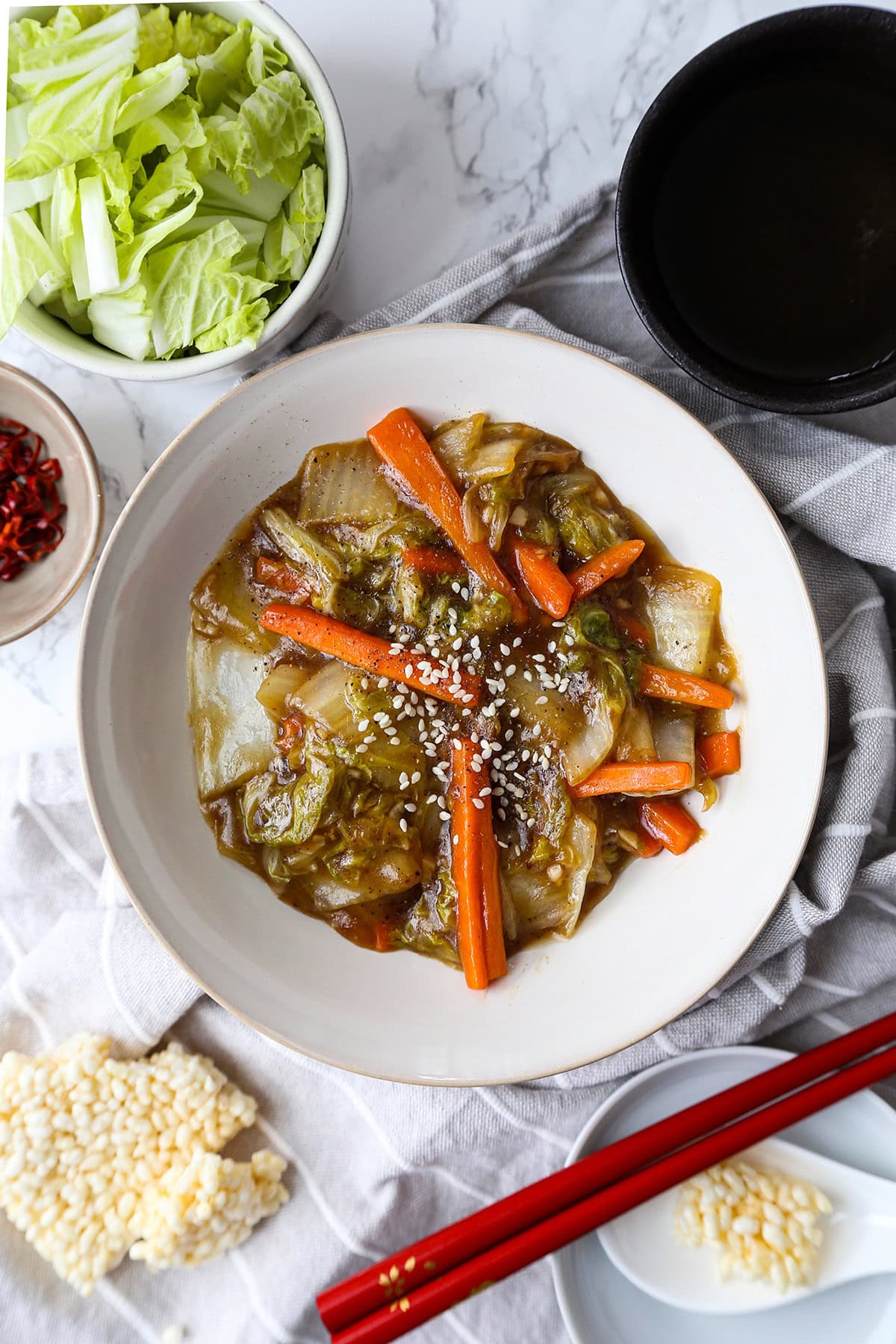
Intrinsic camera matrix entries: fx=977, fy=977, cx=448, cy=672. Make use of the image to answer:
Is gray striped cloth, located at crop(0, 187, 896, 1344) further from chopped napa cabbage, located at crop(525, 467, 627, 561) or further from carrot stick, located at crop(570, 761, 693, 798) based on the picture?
carrot stick, located at crop(570, 761, 693, 798)

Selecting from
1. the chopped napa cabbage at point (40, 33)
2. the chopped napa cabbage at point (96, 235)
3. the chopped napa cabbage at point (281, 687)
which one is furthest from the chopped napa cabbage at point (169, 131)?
the chopped napa cabbage at point (281, 687)

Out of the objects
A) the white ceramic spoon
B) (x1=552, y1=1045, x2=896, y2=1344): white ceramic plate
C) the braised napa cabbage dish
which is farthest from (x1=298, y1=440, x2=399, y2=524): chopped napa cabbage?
the white ceramic spoon

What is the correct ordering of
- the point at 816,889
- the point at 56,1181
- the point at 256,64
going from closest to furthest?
the point at 256,64 < the point at 816,889 < the point at 56,1181

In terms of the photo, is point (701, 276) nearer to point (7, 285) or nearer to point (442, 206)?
point (442, 206)

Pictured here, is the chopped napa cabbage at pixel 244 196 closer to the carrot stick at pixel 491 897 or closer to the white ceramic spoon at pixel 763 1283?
the carrot stick at pixel 491 897

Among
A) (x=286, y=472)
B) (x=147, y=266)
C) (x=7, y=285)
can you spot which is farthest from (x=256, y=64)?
(x=286, y=472)
